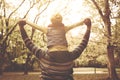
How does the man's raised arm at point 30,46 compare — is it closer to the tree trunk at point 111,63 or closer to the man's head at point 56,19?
the man's head at point 56,19

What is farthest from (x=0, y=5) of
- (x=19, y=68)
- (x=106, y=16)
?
(x=19, y=68)

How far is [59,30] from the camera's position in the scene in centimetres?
270

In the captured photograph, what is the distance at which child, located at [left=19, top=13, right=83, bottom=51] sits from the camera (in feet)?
8.59

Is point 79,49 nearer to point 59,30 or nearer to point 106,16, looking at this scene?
point 59,30

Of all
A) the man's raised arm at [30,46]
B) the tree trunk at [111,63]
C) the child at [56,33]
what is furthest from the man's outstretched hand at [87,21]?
the tree trunk at [111,63]

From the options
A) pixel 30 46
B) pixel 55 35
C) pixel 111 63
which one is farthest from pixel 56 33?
pixel 111 63

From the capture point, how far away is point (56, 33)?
8.75ft

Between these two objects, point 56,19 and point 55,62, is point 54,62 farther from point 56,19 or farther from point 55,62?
point 56,19

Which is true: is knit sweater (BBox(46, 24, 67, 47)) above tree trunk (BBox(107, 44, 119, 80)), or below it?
above

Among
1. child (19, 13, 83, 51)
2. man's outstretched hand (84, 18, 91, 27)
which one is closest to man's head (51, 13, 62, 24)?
child (19, 13, 83, 51)

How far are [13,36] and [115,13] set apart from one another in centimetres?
1431

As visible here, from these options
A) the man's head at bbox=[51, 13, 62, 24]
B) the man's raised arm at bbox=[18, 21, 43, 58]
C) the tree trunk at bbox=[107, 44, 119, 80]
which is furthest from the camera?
the tree trunk at bbox=[107, 44, 119, 80]

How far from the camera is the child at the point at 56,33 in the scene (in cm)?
262

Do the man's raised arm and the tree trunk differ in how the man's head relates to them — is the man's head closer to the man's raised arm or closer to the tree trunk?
the man's raised arm
